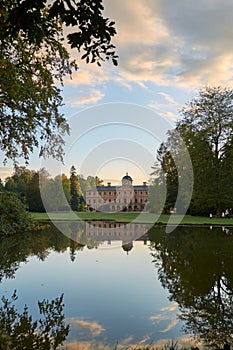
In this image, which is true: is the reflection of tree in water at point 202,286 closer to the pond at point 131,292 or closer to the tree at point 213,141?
the pond at point 131,292

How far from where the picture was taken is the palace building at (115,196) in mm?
83200

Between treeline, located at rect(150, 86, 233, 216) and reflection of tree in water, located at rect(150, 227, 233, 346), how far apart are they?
20.5 metres

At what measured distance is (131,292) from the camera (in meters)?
6.95

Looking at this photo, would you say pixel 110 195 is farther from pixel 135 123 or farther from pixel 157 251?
pixel 157 251

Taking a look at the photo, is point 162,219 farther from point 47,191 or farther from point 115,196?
point 115,196

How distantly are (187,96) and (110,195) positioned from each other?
2070 inches

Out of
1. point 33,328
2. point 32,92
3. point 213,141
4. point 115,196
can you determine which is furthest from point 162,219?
point 115,196

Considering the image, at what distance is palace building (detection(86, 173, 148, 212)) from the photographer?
273ft

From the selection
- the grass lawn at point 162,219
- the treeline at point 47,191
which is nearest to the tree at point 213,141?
the grass lawn at point 162,219

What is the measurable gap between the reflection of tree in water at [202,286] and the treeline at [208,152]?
2054 centimetres

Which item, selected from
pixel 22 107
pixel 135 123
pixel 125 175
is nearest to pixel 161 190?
pixel 135 123

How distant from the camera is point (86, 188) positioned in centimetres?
8350

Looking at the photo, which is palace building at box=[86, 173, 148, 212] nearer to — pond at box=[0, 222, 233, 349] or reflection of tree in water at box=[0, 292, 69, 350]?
pond at box=[0, 222, 233, 349]

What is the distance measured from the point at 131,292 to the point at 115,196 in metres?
79.9
